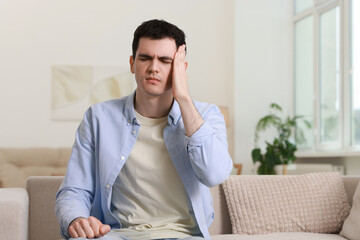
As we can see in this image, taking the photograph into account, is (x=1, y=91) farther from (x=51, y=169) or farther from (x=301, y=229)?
(x=301, y=229)

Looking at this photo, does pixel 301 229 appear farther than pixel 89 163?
Yes

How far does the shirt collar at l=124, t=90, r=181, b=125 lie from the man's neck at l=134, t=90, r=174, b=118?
0.02 meters

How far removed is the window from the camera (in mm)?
5523

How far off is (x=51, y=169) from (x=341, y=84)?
3034mm

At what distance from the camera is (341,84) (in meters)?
5.61

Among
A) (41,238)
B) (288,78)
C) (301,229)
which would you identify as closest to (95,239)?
(41,238)

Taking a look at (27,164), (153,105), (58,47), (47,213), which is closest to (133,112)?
(153,105)

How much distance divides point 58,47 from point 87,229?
16.9ft

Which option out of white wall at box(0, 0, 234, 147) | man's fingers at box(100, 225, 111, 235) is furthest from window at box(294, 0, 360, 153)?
man's fingers at box(100, 225, 111, 235)

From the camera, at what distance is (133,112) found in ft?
6.08

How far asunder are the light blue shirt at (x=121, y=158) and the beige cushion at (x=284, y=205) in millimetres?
585

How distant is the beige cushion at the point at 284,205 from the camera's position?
246 centimetres

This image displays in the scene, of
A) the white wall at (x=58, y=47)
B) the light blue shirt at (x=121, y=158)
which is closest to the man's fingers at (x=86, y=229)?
the light blue shirt at (x=121, y=158)

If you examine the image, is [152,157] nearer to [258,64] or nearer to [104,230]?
[104,230]
